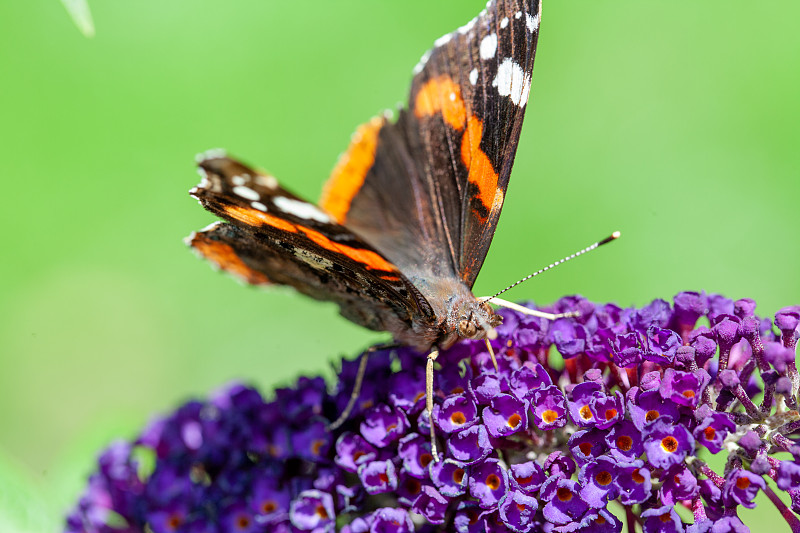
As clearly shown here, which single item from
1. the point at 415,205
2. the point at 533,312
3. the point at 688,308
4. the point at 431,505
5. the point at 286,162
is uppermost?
the point at 286,162

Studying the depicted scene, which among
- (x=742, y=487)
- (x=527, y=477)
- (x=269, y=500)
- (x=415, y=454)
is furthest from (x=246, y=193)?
(x=742, y=487)

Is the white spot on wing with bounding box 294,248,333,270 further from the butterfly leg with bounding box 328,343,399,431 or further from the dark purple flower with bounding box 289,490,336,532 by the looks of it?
the dark purple flower with bounding box 289,490,336,532

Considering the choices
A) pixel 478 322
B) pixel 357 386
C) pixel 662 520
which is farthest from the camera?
pixel 357 386

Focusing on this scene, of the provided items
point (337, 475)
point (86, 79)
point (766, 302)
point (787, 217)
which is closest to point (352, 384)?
point (337, 475)

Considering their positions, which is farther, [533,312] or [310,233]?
[533,312]

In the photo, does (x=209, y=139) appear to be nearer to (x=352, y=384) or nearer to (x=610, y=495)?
(x=352, y=384)

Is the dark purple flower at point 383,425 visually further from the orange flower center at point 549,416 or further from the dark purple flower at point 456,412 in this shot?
the orange flower center at point 549,416

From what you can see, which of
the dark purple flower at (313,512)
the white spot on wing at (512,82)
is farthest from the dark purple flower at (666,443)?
the white spot on wing at (512,82)

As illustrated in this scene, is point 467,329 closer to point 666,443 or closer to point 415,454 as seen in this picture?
point 415,454
